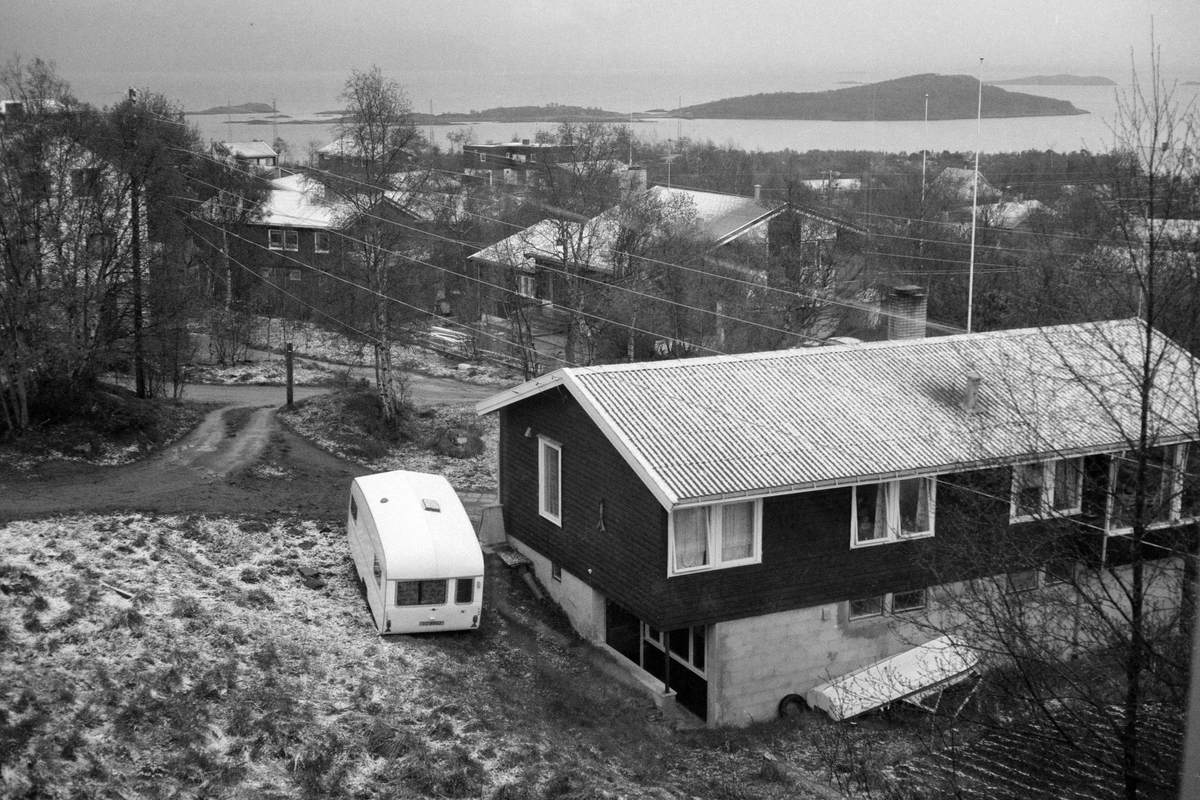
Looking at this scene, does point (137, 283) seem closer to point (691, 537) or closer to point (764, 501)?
point (691, 537)

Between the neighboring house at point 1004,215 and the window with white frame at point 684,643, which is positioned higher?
the neighboring house at point 1004,215

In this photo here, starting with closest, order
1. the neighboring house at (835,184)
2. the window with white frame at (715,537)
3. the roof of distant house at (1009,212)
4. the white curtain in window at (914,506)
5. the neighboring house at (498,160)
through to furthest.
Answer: the window with white frame at (715,537), the white curtain in window at (914,506), the roof of distant house at (1009,212), the neighboring house at (835,184), the neighboring house at (498,160)

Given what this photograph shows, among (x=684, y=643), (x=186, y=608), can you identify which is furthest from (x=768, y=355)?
(x=186, y=608)

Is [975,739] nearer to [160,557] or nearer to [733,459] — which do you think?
[733,459]

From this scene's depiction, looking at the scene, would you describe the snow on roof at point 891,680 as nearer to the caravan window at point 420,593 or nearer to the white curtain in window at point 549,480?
the white curtain in window at point 549,480

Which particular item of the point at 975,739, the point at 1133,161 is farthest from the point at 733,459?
the point at 1133,161

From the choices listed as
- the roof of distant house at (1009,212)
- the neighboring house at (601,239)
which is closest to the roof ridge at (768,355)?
the neighboring house at (601,239)
